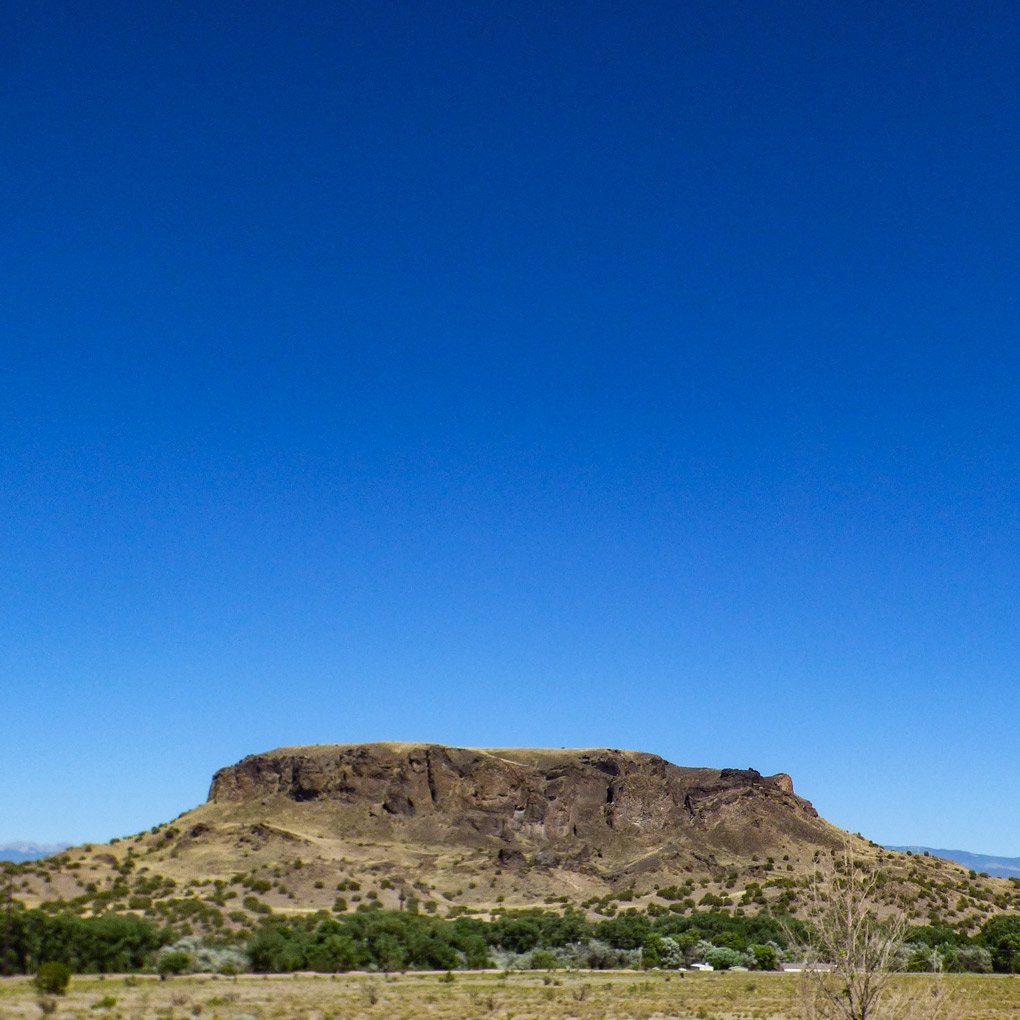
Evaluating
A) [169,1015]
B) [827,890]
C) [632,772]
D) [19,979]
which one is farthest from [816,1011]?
[632,772]

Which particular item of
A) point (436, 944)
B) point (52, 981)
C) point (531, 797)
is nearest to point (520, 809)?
point (531, 797)

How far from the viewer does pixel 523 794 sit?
124250 mm

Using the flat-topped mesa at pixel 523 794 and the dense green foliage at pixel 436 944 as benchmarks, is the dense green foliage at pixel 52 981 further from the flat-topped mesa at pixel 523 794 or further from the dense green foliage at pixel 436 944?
the flat-topped mesa at pixel 523 794

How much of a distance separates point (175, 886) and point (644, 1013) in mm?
61878

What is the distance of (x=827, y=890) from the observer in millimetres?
18938

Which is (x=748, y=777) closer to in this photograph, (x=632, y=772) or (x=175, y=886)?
(x=632, y=772)

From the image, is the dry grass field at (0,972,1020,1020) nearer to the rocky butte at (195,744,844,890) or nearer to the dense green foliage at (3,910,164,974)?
the dense green foliage at (3,910,164,974)

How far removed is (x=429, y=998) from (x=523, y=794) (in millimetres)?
83627

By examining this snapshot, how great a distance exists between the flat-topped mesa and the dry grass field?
67.0 m

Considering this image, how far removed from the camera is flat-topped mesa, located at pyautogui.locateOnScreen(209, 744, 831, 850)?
121812 mm

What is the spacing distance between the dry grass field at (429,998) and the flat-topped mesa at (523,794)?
67.0 m

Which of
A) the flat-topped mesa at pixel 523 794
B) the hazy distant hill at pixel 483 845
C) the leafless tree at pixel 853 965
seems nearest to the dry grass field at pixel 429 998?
the leafless tree at pixel 853 965

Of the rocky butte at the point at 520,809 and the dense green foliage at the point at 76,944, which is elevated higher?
the rocky butte at the point at 520,809

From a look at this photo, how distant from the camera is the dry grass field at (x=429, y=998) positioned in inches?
1399
